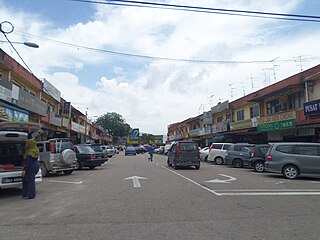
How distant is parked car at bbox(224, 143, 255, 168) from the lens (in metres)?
20.8

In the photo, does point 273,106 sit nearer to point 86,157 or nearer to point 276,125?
point 276,125

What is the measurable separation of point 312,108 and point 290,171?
8.03 meters

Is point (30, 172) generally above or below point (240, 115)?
below

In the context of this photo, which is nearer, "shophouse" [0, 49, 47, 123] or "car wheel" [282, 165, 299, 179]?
"car wheel" [282, 165, 299, 179]

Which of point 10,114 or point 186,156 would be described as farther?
point 186,156

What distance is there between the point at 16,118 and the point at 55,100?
12.4m

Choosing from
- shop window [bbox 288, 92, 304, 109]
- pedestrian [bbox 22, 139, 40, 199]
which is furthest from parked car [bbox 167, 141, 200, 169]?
pedestrian [bbox 22, 139, 40, 199]

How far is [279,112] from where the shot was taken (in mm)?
25453

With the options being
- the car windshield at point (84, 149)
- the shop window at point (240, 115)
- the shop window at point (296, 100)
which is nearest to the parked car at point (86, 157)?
the car windshield at point (84, 149)

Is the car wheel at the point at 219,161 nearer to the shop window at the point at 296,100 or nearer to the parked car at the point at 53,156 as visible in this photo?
the shop window at the point at 296,100

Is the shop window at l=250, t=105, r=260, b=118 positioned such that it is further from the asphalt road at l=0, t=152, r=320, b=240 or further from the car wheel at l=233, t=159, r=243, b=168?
the asphalt road at l=0, t=152, r=320, b=240

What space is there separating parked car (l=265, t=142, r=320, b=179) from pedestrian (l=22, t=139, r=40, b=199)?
401 inches

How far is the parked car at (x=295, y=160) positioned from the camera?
44.6ft

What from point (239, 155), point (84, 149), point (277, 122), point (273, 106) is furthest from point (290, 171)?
point (273, 106)
